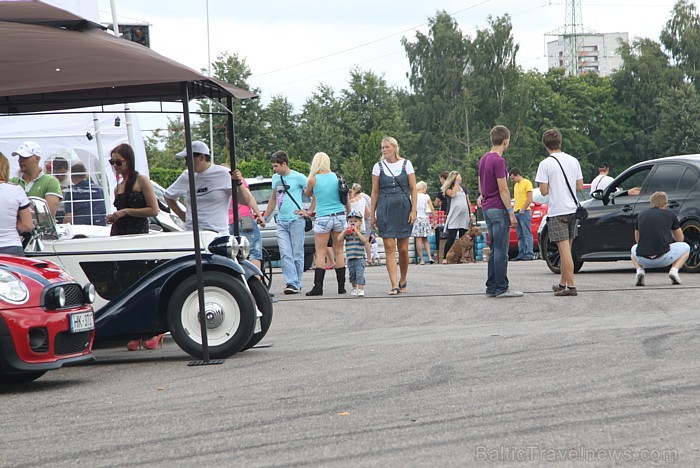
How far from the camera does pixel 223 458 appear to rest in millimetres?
5113

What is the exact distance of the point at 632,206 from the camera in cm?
1670

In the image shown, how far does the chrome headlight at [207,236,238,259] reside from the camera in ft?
30.2

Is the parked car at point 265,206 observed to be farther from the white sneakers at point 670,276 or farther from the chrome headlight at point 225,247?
the chrome headlight at point 225,247

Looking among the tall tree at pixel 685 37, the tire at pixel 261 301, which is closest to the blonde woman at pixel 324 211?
the tire at pixel 261 301

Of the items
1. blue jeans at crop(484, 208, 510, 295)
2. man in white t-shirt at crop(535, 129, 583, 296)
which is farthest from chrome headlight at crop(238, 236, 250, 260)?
man in white t-shirt at crop(535, 129, 583, 296)

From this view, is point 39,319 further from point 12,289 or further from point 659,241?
point 659,241

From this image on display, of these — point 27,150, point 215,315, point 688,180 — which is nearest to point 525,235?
point 688,180

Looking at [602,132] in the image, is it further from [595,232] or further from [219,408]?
[219,408]

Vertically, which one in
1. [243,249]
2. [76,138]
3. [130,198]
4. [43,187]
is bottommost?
[243,249]

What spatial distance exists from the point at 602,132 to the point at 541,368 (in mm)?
88456

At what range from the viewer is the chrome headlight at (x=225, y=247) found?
30.2 ft

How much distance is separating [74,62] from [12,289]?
184 centimetres

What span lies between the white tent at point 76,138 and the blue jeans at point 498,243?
24.4ft

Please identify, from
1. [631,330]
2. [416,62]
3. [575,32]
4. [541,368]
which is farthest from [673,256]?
[575,32]
